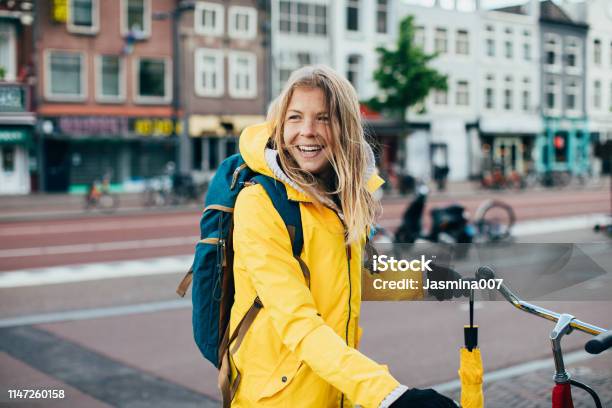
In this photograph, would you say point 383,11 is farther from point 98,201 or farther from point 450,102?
point 98,201

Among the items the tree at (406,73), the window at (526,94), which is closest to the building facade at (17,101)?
the tree at (406,73)

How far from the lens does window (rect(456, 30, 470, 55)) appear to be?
3975cm

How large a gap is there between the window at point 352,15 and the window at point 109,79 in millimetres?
12027

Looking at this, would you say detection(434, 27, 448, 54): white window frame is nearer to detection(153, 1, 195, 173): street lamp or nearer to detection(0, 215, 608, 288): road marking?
detection(153, 1, 195, 173): street lamp

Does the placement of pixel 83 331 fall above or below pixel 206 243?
below

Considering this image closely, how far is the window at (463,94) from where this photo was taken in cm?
4116

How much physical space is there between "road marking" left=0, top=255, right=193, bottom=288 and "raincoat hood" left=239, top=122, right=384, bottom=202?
8.61 metres

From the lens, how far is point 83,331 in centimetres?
727

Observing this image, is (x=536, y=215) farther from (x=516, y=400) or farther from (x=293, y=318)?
(x=293, y=318)

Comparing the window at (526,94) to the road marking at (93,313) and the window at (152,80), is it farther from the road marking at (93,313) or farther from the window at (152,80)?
the road marking at (93,313)

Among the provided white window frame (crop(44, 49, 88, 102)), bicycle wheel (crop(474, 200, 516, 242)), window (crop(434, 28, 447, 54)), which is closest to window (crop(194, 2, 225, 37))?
white window frame (crop(44, 49, 88, 102))

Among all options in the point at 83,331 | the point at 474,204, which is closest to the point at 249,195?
the point at 83,331

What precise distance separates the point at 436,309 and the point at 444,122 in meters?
33.8

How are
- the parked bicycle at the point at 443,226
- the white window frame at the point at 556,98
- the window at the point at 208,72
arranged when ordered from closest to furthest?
the parked bicycle at the point at 443,226
the white window frame at the point at 556,98
the window at the point at 208,72
